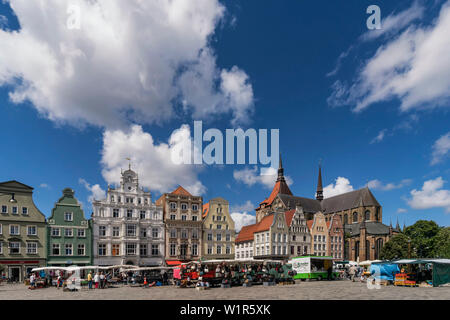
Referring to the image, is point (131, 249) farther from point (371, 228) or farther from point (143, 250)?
point (371, 228)

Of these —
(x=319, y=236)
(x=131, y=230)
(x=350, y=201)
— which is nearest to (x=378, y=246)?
(x=350, y=201)

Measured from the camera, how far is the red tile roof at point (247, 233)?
69.2 metres

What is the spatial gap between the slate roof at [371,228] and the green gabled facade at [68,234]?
69870mm

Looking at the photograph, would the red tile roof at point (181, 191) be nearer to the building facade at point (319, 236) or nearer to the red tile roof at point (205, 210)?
the red tile roof at point (205, 210)

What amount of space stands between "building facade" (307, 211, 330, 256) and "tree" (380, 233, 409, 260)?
13.7 m

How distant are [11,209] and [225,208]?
1207 inches

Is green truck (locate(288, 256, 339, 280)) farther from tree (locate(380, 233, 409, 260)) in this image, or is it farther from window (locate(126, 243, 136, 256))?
tree (locate(380, 233, 409, 260))

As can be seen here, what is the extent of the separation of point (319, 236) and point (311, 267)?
36331mm

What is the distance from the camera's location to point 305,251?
68.8 meters

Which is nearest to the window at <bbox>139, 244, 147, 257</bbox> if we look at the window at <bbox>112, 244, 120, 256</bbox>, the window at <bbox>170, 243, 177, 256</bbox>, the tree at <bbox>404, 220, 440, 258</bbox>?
the window at <bbox>112, 244, 120, 256</bbox>

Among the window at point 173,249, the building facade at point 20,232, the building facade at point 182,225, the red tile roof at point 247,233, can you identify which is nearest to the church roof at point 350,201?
the red tile roof at point 247,233
